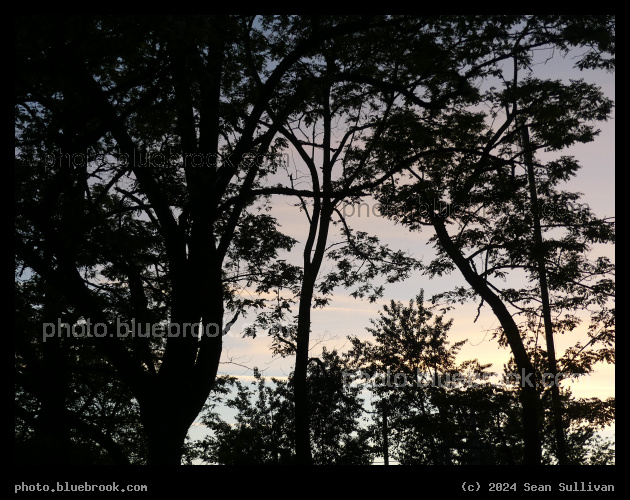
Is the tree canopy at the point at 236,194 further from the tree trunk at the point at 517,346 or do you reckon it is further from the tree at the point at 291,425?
the tree at the point at 291,425

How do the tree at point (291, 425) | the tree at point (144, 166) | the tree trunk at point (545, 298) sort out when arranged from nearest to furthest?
the tree at point (144, 166) < the tree trunk at point (545, 298) < the tree at point (291, 425)

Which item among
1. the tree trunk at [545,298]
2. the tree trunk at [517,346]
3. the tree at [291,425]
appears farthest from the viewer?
the tree at [291,425]

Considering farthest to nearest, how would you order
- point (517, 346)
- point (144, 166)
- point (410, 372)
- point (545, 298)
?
point (410, 372) < point (545, 298) < point (517, 346) < point (144, 166)

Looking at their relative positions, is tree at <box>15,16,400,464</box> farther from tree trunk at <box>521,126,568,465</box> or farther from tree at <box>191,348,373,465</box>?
tree at <box>191,348,373,465</box>

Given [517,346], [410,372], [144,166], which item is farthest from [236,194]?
[410,372]

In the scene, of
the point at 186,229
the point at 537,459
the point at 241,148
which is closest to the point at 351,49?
the point at 241,148

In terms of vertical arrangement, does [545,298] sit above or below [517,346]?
above

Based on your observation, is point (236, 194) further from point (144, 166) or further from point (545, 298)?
point (545, 298)

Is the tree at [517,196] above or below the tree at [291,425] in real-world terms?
above

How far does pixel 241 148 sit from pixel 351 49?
5042 millimetres

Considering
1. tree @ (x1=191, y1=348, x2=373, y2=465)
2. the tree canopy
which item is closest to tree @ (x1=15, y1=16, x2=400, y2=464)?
the tree canopy

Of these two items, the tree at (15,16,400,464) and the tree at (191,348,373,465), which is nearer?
the tree at (15,16,400,464)

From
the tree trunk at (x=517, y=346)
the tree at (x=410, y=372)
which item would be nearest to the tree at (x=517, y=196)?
the tree trunk at (x=517, y=346)

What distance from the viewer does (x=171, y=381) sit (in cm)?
942
